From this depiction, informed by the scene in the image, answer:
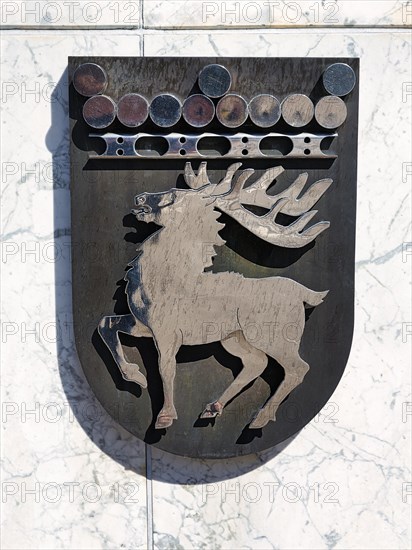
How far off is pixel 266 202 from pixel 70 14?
2.37 ft

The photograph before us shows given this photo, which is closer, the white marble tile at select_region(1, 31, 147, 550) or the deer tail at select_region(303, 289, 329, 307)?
the deer tail at select_region(303, 289, 329, 307)

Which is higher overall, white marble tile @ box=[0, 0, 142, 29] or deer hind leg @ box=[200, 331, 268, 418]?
white marble tile @ box=[0, 0, 142, 29]

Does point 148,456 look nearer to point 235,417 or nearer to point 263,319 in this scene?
point 235,417

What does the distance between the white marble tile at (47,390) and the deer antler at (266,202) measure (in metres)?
0.41

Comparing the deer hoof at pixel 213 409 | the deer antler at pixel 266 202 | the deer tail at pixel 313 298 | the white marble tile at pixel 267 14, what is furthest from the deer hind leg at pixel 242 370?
the white marble tile at pixel 267 14

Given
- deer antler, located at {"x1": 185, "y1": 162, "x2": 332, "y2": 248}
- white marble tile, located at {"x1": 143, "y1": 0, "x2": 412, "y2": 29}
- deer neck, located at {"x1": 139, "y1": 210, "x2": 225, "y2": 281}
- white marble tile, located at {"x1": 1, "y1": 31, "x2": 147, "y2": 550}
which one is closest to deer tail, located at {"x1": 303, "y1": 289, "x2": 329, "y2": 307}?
deer antler, located at {"x1": 185, "y1": 162, "x2": 332, "y2": 248}

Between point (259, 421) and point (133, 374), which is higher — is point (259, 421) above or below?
below

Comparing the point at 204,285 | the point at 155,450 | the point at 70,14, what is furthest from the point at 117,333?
the point at 70,14

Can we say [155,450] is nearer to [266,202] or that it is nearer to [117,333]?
[117,333]

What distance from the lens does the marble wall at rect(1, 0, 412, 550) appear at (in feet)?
5.84

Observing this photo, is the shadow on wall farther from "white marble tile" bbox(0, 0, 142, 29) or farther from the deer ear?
"white marble tile" bbox(0, 0, 142, 29)

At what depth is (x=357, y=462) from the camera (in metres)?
1.81

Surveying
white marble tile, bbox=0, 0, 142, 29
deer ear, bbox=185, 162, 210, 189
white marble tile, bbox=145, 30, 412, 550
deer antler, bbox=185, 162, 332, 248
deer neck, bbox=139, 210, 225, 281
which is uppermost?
white marble tile, bbox=0, 0, 142, 29

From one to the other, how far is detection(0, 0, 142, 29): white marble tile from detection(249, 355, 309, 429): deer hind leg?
3.17ft
